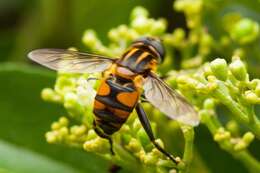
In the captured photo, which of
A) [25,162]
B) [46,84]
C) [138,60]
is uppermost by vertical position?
[138,60]

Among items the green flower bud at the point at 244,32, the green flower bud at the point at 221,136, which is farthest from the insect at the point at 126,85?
the green flower bud at the point at 244,32

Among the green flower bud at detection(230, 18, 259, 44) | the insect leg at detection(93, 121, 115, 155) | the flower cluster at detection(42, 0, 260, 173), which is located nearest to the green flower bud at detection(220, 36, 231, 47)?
the flower cluster at detection(42, 0, 260, 173)

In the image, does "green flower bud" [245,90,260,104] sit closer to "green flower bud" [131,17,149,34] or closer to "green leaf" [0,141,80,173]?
"green flower bud" [131,17,149,34]

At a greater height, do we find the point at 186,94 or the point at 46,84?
the point at 186,94

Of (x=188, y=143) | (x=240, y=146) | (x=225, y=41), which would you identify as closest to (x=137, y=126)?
(x=188, y=143)

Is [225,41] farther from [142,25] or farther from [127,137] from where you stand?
[127,137]

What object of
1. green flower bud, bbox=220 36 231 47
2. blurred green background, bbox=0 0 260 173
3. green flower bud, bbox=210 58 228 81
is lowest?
blurred green background, bbox=0 0 260 173
